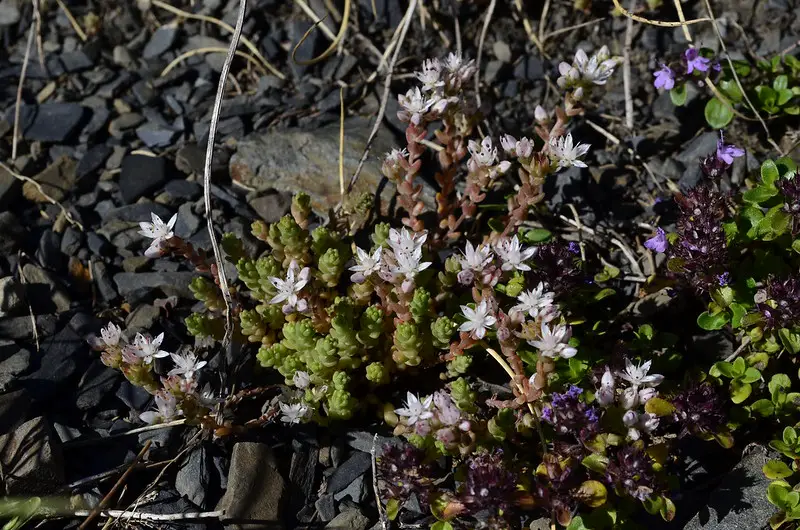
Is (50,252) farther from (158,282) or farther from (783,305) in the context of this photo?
(783,305)

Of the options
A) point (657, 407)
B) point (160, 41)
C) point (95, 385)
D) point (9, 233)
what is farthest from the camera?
point (160, 41)

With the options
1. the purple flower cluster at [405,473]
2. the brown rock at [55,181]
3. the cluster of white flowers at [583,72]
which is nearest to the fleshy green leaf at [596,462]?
the purple flower cluster at [405,473]

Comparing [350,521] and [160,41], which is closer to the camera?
[350,521]

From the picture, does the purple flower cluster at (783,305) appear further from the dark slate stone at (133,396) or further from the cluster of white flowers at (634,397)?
the dark slate stone at (133,396)

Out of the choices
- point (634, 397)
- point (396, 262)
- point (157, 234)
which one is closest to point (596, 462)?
point (634, 397)

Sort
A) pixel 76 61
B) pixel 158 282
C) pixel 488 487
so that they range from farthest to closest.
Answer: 1. pixel 76 61
2. pixel 158 282
3. pixel 488 487

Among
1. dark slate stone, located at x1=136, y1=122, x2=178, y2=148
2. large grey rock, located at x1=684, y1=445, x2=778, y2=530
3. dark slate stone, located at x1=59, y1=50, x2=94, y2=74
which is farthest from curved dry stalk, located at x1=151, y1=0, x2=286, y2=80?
large grey rock, located at x1=684, y1=445, x2=778, y2=530
